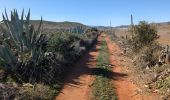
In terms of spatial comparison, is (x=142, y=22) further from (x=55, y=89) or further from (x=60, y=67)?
(x=55, y=89)

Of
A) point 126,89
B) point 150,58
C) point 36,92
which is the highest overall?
point 150,58

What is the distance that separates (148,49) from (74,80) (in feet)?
20.5

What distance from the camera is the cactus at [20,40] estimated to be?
14.7 metres

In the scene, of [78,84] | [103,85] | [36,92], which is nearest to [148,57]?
[103,85]

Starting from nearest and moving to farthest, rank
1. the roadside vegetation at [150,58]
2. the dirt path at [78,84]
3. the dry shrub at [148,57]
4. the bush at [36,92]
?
1. the bush at [36,92]
2. the dirt path at [78,84]
3. the roadside vegetation at [150,58]
4. the dry shrub at [148,57]

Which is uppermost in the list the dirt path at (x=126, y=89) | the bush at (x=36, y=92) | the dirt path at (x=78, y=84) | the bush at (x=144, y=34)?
the bush at (x=144, y=34)

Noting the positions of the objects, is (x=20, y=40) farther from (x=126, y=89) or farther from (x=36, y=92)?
(x=126, y=89)

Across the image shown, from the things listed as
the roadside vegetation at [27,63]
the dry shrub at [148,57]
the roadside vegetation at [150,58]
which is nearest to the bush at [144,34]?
the roadside vegetation at [150,58]

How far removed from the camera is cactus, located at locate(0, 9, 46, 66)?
48.2 ft

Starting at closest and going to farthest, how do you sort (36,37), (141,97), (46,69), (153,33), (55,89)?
(141,97) < (55,89) < (46,69) < (36,37) < (153,33)

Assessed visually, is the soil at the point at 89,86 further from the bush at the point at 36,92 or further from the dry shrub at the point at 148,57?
the dry shrub at the point at 148,57

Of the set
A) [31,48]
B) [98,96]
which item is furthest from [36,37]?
[98,96]

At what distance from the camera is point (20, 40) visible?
616 inches

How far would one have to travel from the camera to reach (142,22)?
22828 millimetres
